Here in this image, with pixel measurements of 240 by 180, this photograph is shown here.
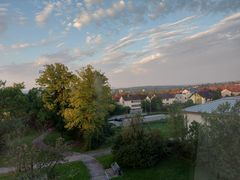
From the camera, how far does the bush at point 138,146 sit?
54.7 ft

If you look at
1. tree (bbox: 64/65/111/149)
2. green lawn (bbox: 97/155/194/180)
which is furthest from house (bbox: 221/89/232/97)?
green lawn (bbox: 97/155/194/180)

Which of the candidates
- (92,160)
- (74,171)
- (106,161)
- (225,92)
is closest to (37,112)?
(92,160)

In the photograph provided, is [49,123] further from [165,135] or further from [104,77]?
[165,135]

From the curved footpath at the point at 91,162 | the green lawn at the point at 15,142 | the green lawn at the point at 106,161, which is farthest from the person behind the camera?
the green lawn at the point at 106,161

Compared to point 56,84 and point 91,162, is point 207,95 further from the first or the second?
point 91,162

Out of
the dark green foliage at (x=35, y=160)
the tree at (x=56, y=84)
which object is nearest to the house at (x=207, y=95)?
the tree at (x=56, y=84)

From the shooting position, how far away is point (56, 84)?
95.6 ft

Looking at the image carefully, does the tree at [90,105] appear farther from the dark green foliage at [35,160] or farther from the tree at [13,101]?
the dark green foliage at [35,160]

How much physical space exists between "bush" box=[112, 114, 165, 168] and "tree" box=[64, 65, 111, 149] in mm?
7434

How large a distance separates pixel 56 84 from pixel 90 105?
17.6 ft

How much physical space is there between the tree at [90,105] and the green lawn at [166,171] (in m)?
8.73

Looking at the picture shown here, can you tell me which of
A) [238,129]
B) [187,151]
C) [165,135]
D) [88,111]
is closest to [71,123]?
[88,111]

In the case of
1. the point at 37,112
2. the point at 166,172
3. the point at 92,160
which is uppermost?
the point at 37,112

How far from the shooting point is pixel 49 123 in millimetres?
32500
